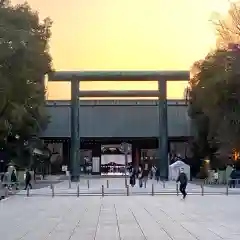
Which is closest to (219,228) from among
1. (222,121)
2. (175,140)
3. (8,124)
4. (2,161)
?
(8,124)

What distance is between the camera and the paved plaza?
1466 cm

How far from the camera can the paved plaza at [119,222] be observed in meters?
14.7

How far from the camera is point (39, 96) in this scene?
52.5 metres

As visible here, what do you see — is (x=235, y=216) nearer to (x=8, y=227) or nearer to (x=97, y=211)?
(x=97, y=211)

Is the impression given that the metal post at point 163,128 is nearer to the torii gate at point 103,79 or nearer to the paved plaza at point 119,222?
the torii gate at point 103,79

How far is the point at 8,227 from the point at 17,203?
35.1 ft

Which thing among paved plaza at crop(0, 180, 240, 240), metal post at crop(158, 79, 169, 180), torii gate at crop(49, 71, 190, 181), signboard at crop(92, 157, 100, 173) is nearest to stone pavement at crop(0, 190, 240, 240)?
paved plaza at crop(0, 180, 240, 240)

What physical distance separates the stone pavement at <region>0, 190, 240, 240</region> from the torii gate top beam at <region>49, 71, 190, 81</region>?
35.2 metres

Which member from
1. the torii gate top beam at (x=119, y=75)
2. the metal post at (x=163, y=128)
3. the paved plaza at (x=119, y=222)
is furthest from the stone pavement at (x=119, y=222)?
the metal post at (x=163, y=128)

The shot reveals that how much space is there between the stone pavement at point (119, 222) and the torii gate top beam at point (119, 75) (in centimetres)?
3522

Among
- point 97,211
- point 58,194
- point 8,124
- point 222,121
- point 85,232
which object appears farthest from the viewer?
point 222,121

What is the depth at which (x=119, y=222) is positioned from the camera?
18000 millimetres

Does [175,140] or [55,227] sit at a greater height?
[175,140]

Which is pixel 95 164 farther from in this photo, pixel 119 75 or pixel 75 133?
pixel 119 75
